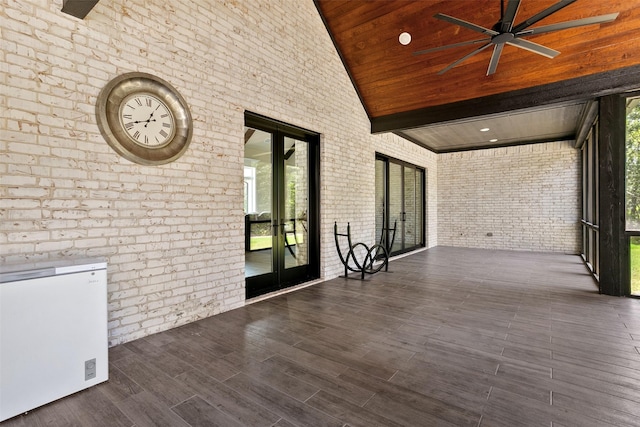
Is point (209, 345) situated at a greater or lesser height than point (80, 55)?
lesser

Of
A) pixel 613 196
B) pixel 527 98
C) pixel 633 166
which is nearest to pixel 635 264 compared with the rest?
pixel 613 196

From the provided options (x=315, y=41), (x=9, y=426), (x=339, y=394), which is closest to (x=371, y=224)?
(x=315, y=41)

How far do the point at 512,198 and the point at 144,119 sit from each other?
962 centimetres

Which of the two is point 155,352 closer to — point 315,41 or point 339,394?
point 339,394

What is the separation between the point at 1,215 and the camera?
2.15 m

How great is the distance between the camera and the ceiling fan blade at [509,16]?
264 cm

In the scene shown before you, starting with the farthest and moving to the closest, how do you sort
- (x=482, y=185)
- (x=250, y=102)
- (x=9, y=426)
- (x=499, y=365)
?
(x=482, y=185)
(x=250, y=102)
(x=499, y=365)
(x=9, y=426)

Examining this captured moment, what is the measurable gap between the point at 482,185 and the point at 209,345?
9.31 meters

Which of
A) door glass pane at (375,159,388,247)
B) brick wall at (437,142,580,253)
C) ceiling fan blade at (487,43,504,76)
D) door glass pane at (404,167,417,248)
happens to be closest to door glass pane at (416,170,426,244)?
door glass pane at (404,167,417,248)

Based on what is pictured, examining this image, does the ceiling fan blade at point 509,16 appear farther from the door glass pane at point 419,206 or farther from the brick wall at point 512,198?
the brick wall at point 512,198

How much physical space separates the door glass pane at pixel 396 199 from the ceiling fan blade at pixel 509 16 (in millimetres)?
4575

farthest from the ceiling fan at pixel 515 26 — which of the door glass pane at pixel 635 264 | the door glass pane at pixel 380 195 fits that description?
the door glass pane at pixel 380 195

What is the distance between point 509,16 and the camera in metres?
2.86

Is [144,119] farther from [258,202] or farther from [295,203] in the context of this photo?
[295,203]
